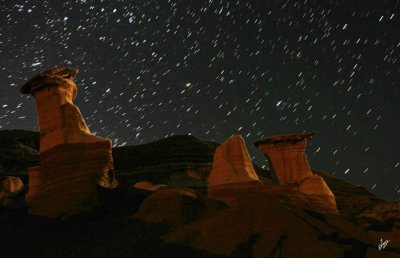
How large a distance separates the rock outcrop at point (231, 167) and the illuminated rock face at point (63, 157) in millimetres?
6663

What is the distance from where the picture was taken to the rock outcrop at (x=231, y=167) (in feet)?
85.8

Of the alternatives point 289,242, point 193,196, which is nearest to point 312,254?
point 289,242

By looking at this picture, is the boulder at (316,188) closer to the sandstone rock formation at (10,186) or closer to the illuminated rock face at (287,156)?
the illuminated rock face at (287,156)

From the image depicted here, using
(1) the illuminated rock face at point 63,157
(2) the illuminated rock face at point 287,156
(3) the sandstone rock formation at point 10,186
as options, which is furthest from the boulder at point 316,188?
(3) the sandstone rock formation at point 10,186

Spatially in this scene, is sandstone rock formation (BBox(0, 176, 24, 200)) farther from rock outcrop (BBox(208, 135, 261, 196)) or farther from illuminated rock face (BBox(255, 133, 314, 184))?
illuminated rock face (BBox(255, 133, 314, 184))

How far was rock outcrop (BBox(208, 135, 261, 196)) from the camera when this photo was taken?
26.1 metres

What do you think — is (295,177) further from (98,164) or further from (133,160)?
(133,160)

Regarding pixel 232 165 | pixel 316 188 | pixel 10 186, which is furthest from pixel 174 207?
pixel 10 186

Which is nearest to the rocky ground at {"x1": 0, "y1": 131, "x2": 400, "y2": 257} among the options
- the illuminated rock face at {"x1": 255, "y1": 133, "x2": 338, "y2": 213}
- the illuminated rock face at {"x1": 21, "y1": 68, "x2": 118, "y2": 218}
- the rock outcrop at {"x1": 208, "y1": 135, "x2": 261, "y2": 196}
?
the rock outcrop at {"x1": 208, "y1": 135, "x2": 261, "y2": 196}

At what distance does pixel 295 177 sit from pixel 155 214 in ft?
71.5

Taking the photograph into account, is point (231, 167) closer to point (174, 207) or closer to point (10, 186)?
point (174, 207)

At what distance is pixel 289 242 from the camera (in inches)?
701

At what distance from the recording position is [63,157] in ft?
78.2

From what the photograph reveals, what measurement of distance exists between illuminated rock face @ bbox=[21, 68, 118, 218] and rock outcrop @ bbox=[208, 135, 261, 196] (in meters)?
6.66
